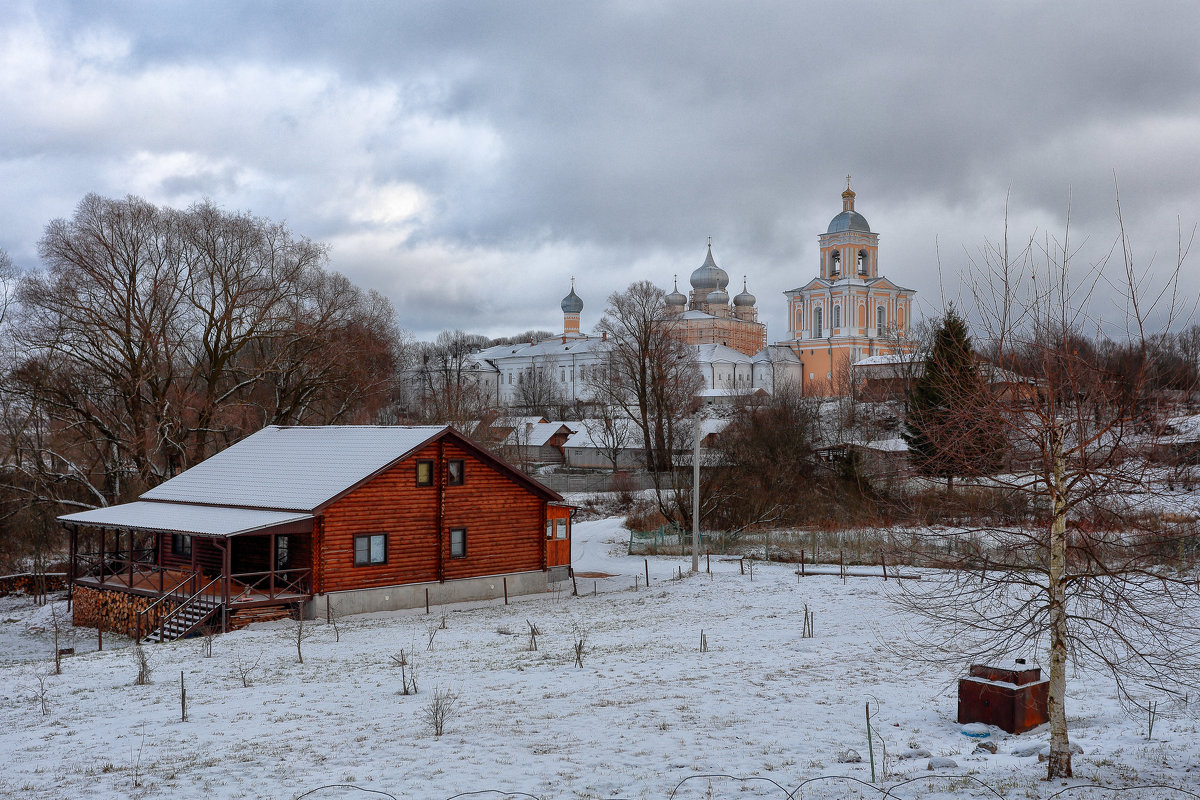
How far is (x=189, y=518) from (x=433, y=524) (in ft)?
21.0

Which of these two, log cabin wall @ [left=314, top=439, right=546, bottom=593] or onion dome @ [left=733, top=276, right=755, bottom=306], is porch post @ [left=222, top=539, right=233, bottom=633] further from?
onion dome @ [left=733, top=276, right=755, bottom=306]

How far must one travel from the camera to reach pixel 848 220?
106 metres

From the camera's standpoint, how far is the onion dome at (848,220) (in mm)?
106375

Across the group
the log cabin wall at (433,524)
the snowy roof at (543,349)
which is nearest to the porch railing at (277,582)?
the log cabin wall at (433,524)

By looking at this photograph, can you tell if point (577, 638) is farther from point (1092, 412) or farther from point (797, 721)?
point (1092, 412)

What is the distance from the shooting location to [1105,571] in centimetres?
865

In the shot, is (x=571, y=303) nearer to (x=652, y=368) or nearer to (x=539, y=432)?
(x=539, y=432)

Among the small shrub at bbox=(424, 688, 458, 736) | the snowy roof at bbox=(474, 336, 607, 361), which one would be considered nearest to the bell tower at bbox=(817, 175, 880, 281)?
the snowy roof at bbox=(474, 336, 607, 361)

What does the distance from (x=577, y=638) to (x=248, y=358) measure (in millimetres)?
29833

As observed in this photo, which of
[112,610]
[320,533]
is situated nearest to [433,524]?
[320,533]

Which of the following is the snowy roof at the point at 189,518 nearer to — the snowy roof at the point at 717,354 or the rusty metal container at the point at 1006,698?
the rusty metal container at the point at 1006,698

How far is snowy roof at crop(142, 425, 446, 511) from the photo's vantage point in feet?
82.6

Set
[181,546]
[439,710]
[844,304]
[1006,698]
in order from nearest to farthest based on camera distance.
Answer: [1006,698] → [439,710] → [181,546] → [844,304]

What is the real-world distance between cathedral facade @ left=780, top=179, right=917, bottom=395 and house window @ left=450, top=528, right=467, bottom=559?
75.5 metres
